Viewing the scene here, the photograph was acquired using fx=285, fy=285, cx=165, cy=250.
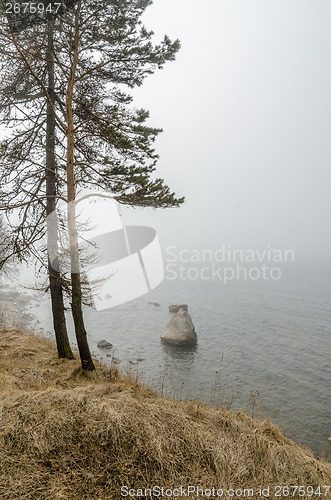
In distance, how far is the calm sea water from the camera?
1599 cm

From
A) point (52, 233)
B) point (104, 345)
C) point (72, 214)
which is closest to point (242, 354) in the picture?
point (104, 345)

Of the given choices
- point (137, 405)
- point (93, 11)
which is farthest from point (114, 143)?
point (137, 405)

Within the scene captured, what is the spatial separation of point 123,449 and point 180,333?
2107 centimetres

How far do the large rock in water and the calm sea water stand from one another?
818mm

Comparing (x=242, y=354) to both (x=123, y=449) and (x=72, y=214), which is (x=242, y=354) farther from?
(x=123, y=449)

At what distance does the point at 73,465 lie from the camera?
4480 millimetres

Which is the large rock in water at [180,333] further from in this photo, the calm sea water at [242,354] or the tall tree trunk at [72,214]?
the tall tree trunk at [72,214]

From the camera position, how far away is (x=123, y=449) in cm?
474

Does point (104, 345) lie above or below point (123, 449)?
below

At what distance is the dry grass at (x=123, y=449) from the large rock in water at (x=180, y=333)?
19.2m

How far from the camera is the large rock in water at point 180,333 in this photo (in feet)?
81.9

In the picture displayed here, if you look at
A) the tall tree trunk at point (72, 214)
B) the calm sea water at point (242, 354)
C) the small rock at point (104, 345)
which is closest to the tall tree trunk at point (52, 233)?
the tall tree trunk at point (72, 214)

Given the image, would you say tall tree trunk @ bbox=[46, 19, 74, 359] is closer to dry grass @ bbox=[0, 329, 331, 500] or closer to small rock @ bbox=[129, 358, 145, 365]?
dry grass @ bbox=[0, 329, 331, 500]

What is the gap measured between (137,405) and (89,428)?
103cm
